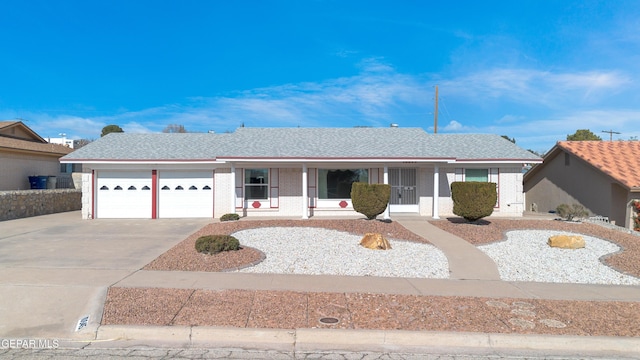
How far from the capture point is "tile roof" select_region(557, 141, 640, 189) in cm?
1790

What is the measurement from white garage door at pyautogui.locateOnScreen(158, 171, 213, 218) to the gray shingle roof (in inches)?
37.8

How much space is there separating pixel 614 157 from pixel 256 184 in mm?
18196

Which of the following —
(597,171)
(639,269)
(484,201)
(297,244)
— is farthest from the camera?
(597,171)

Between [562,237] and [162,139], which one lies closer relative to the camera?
[562,237]

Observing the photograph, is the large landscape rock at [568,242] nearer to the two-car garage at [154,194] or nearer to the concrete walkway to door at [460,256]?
the concrete walkway to door at [460,256]

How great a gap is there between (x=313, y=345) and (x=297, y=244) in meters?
6.32

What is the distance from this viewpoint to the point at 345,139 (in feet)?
68.4

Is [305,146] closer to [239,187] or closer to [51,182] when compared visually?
[239,187]

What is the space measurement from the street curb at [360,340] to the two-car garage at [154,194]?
13.4 meters

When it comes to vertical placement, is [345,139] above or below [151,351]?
above

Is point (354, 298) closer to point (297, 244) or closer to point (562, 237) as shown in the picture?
point (297, 244)

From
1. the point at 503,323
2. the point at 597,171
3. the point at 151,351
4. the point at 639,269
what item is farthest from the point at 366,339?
the point at 597,171

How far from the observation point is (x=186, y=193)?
60.4 ft

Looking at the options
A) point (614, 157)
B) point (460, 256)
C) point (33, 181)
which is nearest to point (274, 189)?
point (460, 256)
